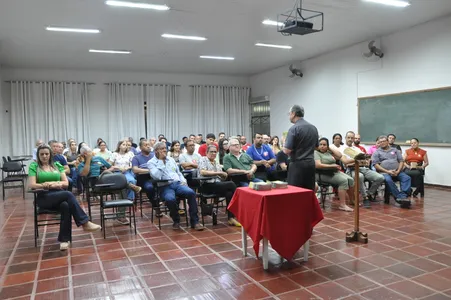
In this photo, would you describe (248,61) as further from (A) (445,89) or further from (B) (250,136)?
(A) (445,89)

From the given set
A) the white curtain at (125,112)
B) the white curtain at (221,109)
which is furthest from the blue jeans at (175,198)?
the white curtain at (221,109)

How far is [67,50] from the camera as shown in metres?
8.66

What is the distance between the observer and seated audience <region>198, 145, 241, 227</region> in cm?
469

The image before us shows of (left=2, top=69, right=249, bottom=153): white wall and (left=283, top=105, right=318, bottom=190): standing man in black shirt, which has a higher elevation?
(left=2, top=69, right=249, bottom=153): white wall

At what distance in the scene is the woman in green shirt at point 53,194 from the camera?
12.5 feet

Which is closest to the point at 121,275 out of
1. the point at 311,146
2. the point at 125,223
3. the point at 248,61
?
the point at 125,223

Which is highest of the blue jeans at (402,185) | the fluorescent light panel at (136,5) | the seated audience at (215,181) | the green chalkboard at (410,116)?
the fluorescent light panel at (136,5)

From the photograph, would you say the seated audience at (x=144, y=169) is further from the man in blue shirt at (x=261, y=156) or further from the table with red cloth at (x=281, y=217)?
the table with red cloth at (x=281, y=217)

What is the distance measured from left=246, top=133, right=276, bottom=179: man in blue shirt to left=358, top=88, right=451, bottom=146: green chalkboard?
3761mm

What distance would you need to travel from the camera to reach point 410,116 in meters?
7.70

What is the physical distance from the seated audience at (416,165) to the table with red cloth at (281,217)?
3.78 metres

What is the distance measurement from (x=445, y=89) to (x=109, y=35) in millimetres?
6944

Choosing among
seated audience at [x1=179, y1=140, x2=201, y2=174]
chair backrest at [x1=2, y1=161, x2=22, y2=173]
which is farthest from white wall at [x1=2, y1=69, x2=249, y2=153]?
seated audience at [x1=179, y1=140, x2=201, y2=174]

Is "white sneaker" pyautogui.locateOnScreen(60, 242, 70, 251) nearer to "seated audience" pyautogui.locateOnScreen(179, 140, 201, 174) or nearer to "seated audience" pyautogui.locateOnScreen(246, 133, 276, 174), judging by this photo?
"seated audience" pyautogui.locateOnScreen(179, 140, 201, 174)
